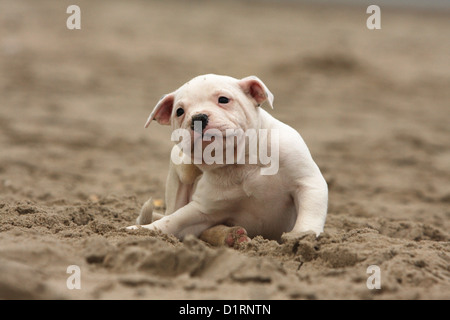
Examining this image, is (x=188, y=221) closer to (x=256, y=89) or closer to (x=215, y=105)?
(x=215, y=105)

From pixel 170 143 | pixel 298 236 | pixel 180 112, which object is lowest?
pixel 298 236

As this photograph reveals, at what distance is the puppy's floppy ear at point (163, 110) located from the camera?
3.87m

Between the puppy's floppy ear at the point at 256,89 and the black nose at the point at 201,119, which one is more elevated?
the puppy's floppy ear at the point at 256,89

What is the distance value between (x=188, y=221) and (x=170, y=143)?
14.1ft

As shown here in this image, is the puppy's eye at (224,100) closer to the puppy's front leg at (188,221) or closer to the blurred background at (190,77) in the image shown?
the puppy's front leg at (188,221)

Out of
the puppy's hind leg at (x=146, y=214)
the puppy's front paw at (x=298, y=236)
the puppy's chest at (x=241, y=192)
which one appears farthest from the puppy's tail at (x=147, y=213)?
the puppy's front paw at (x=298, y=236)

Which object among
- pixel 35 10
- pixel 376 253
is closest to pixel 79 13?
pixel 35 10

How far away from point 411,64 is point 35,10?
9.71 m

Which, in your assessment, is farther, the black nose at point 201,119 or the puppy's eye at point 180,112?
the puppy's eye at point 180,112

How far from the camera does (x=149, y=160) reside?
24.4 ft

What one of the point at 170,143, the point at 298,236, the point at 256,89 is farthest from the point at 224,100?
the point at 170,143

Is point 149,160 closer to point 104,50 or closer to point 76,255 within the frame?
point 76,255

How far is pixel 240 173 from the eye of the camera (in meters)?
3.80

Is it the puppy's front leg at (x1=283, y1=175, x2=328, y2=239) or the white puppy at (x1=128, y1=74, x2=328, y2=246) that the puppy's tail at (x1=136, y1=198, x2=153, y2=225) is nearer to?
the white puppy at (x1=128, y1=74, x2=328, y2=246)
